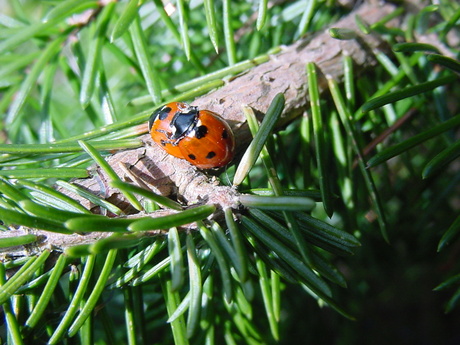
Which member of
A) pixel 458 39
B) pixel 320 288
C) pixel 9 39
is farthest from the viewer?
pixel 458 39

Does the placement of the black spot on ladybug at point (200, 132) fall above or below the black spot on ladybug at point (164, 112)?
below

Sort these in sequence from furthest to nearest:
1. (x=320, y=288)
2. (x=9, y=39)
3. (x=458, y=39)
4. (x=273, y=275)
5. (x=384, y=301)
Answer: (x=384, y=301)
(x=458, y=39)
(x=9, y=39)
(x=273, y=275)
(x=320, y=288)

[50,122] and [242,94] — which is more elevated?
[50,122]

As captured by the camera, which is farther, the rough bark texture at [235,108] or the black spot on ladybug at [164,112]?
the black spot on ladybug at [164,112]

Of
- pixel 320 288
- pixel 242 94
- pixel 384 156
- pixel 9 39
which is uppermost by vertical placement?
pixel 9 39

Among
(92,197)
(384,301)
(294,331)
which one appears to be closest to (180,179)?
(92,197)

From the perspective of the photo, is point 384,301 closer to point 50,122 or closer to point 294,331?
point 294,331
